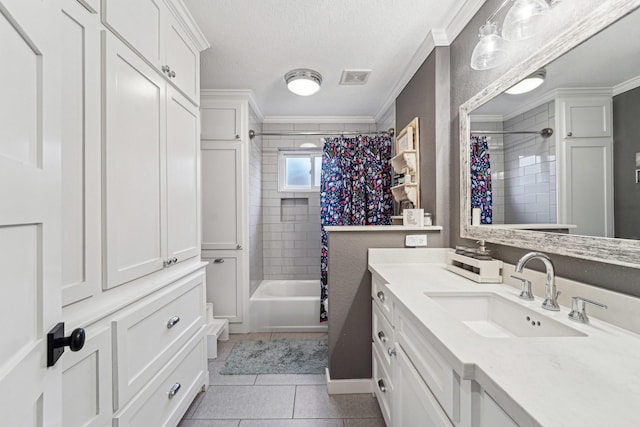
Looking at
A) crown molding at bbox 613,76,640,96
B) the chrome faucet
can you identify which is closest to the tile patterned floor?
the chrome faucet

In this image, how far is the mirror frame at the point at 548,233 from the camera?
2.78 ft

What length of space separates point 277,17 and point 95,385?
2.01 metres

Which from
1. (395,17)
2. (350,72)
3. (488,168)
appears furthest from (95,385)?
(350,72)

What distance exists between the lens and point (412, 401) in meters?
1.05

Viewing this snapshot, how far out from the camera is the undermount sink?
0.98m

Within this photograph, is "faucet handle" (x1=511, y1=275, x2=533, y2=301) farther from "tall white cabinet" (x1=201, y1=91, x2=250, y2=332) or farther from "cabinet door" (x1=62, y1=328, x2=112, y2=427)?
"tall white cabinet" (x1=201, y1=91, x2=250, y2=332)

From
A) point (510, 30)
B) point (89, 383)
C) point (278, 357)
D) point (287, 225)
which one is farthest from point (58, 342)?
point (287, 225)

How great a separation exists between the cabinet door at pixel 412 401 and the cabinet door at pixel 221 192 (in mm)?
1962

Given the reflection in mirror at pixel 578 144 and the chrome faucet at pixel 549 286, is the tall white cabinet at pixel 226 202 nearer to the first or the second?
the reflection in mirror at pixel 578 144

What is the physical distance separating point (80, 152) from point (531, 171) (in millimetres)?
1754

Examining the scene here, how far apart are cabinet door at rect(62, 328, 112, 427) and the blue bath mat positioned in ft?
4.11

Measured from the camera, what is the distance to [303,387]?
194 centimetres

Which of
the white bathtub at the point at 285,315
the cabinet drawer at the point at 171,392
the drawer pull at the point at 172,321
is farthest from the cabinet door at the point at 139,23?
the white bathtub at the point at 285,315

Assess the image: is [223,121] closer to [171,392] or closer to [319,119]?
[319,119]
